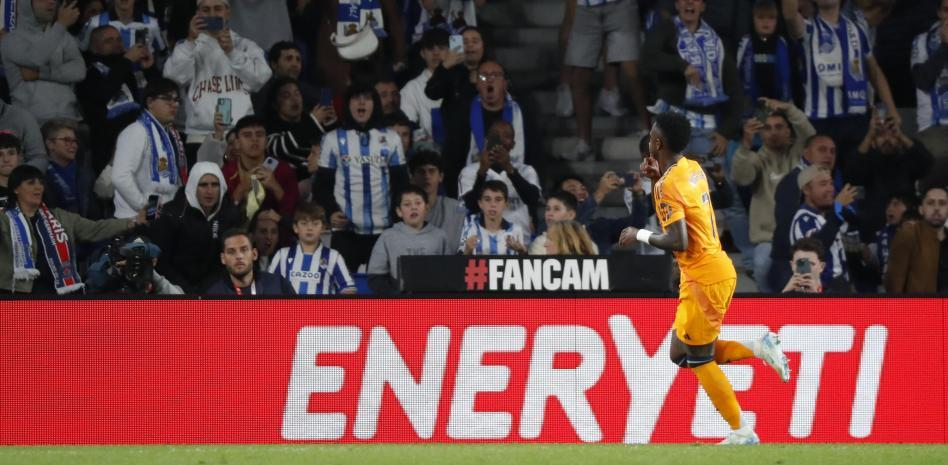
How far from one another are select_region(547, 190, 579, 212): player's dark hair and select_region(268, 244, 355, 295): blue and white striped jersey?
1861 mm

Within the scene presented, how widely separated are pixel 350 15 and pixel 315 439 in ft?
18.0

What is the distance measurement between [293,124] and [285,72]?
64 centimetres

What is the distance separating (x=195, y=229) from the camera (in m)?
12.9

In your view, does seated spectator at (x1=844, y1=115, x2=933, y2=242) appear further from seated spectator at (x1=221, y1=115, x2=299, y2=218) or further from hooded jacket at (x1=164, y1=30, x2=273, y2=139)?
hooded jacket at (x1=164, y1=30, x2=273, y2=139)

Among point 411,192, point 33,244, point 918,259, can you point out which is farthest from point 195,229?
point 918,259

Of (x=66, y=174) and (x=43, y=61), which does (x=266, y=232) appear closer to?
(x=66, y=174)

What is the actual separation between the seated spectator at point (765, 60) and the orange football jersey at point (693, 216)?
22.5ft

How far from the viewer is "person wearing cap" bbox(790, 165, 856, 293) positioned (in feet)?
44.1

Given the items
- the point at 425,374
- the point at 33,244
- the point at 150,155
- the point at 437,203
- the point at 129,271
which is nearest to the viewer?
the point at 425,374

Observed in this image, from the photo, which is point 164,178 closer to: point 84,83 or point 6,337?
point 84,83

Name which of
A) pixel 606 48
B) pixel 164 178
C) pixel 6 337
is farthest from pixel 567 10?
pixel 6 337

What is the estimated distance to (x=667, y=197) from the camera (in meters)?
8.62

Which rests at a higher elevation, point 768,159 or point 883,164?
point 768,159

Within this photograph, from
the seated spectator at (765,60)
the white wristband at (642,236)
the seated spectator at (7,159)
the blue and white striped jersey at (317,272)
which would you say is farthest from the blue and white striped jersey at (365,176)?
the white wristband at (642,236)
